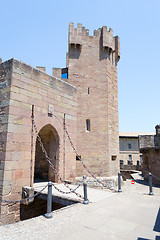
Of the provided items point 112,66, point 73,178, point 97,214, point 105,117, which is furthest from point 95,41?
point 97,214

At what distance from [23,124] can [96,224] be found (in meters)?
4.87

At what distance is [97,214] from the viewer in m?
5.12

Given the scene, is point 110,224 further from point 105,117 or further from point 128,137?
point 128,137

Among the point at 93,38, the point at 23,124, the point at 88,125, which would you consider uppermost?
the point at 93,38

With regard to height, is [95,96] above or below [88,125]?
above

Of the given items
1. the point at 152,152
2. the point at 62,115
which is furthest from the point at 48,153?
the point at 152,152

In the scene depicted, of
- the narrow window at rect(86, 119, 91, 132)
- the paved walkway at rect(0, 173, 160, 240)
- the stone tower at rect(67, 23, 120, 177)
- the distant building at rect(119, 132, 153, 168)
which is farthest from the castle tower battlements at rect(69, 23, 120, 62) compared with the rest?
the distant building at rect(119, 132, 153, 168)

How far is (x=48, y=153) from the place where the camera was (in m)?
11.0

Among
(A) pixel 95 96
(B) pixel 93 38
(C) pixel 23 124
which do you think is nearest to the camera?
(C) pixel 23 124

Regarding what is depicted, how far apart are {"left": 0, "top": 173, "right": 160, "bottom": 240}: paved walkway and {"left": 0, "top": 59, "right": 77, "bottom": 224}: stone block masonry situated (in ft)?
8.59

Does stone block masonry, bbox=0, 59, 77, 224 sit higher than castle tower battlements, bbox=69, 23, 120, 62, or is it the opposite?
castle tower battlements, bbox=69, 23, 120, 62

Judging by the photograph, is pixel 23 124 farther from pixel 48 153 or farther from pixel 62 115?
pixel 48 153

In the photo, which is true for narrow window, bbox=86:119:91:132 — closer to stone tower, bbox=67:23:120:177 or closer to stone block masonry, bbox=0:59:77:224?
stone tower, bbox=67:23:120:177

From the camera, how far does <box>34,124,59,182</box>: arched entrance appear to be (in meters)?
9.60
